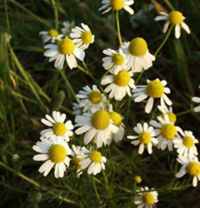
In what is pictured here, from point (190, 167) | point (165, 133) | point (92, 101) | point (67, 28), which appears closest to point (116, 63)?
point (92, 101)

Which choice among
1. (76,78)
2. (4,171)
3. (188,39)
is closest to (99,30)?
(76,78)

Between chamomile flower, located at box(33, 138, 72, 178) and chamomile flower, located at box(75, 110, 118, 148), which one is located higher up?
chamomile flower, located at box(75, 110, 118, 148)

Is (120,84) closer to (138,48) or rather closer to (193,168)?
(138,48)

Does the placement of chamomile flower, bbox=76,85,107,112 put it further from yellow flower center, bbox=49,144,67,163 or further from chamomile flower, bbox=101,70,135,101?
yellow flower center, bbox=49,144,67,163

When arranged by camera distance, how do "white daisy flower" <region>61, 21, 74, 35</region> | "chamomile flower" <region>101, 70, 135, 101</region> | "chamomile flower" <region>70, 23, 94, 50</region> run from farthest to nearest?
1. "white daisy flower" <region>61, 21, 74, 35</region>
2. "chamomile flower" <region>70, 23, 94, 50</region>
3. "chamomile flower" <region>101, 70, 135, 101</region>

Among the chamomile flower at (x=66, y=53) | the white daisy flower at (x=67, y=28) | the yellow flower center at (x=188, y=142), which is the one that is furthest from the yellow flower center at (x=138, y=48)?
the white daisy flower at (x=67, y=28)

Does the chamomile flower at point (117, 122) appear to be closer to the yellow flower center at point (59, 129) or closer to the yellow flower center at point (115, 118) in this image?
the yellow flower center at point (115, 118)

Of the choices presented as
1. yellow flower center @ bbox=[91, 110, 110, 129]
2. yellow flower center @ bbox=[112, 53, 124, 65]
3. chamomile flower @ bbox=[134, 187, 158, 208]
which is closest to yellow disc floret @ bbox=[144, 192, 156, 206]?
chamomile flower @ bbox=[134, 187, 158, 208]
